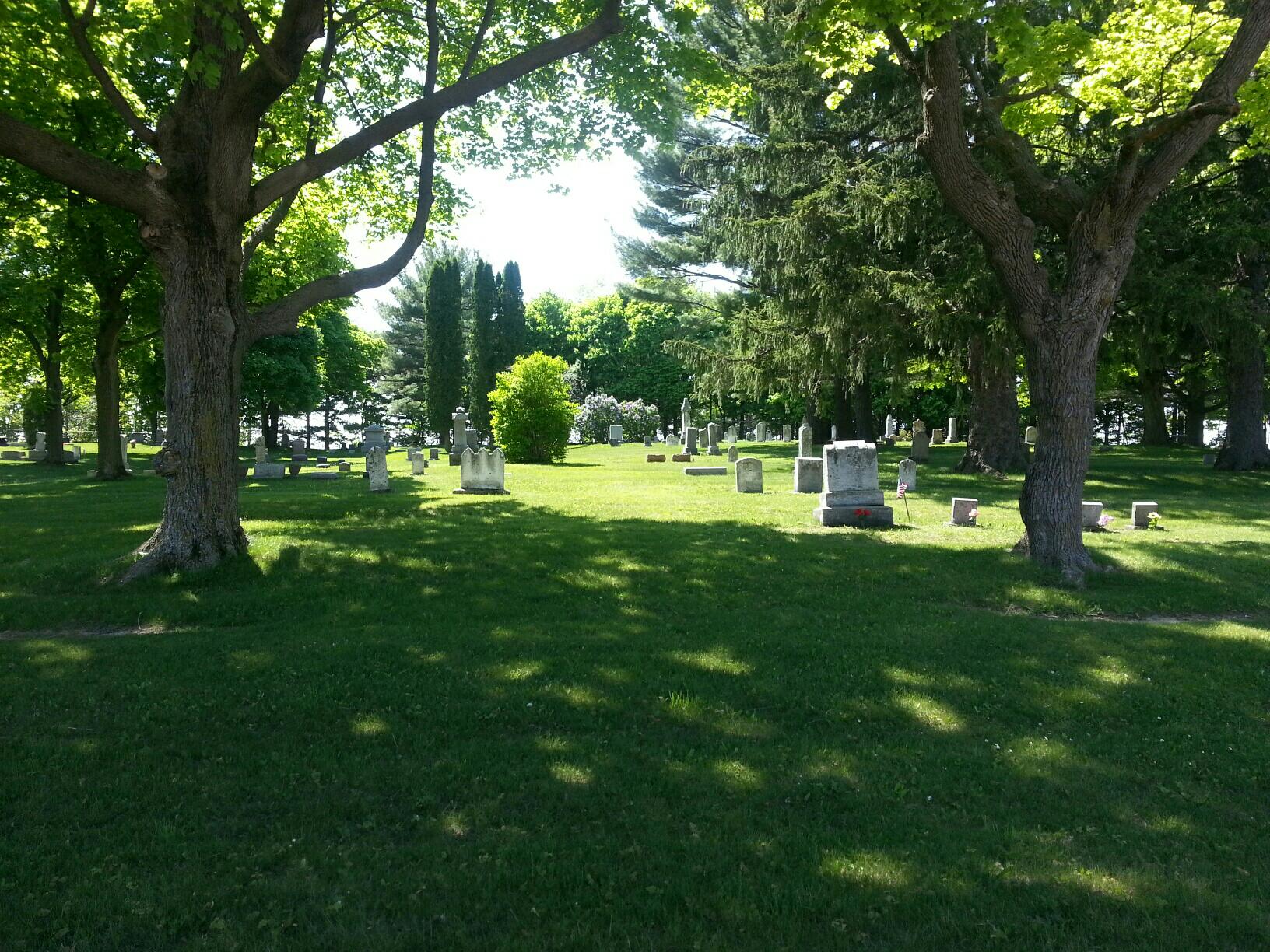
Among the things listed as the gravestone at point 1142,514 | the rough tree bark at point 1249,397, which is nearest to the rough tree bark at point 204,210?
the gravestone at point 1142,514

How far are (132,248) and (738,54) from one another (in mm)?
19206

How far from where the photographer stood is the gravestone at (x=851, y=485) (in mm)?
13820

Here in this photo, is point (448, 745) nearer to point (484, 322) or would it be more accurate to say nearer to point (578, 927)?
point (578, 927)

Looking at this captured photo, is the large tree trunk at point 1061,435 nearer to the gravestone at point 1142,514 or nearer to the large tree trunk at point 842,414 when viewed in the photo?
the gravestone at point 1142,514

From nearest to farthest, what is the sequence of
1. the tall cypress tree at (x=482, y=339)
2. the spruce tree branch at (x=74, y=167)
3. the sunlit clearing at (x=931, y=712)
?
the sunlit clearing at (x=931, y=712) < the spruce tree branch at (x=74, y=167) < the tall cypress tree at (x=482, y=339)

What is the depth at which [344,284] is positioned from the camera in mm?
10727

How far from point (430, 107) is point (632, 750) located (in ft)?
27.5

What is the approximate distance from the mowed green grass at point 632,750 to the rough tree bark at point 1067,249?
3.22ft

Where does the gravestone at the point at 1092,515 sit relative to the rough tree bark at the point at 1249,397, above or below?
below

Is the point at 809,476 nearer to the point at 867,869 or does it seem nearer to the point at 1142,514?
the point at 1142,514

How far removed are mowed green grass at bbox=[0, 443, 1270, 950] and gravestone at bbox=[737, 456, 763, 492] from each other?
7.73m

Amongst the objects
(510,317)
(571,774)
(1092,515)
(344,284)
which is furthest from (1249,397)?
(510,317)

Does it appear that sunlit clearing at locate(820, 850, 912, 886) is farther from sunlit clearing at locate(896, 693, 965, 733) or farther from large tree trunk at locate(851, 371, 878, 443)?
large tree trunk at locate(851, 371, 878, 443)

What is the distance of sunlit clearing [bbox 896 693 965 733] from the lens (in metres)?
5.81
